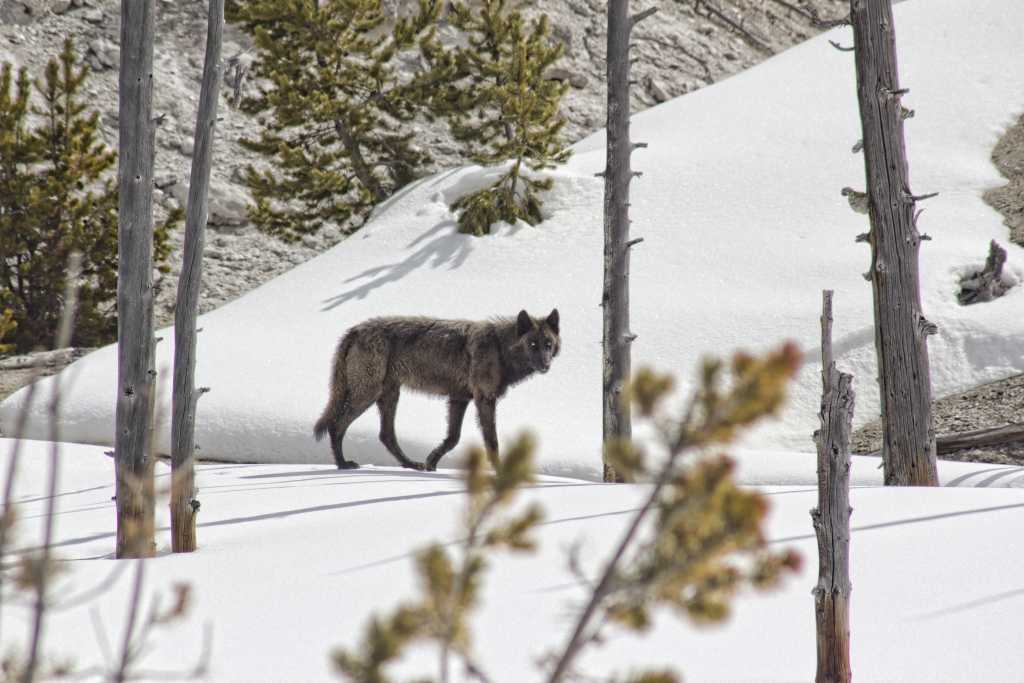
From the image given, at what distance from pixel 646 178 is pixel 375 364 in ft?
33.0

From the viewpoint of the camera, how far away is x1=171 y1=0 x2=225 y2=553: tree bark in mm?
4938

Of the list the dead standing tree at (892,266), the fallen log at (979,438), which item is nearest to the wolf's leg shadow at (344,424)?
the dead standing tree at (892,266)

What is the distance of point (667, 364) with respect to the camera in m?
11.3

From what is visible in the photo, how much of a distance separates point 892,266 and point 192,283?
5131mm

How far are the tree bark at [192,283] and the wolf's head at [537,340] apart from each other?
316 centimetres

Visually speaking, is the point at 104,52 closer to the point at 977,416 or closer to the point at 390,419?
the point at 390,419

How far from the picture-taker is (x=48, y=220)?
15.7m

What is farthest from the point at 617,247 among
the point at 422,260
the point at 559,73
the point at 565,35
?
the point at 565,35

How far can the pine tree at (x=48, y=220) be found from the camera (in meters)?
15.5

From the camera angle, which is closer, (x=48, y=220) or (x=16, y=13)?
(x=48, y=220)

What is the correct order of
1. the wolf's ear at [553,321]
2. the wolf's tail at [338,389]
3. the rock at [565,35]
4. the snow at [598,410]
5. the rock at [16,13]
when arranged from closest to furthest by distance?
1. the snow at [598,410]
2. the wolf's ear at [553,321]
3. the wolf's tail at [338,389]
4. the rock at [16,13]
5. the rock at [565,35]

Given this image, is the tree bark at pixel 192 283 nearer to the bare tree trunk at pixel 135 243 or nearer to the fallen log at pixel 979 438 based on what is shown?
the bare tree trunk at pixel 135 243

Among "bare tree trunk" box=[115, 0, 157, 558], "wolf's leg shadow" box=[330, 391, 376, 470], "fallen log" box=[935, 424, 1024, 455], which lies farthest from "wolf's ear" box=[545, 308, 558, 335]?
"fallen log" box=[935, 424, 1024, 455]

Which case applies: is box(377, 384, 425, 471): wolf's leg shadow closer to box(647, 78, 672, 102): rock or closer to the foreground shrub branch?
the foreground shrub branch
